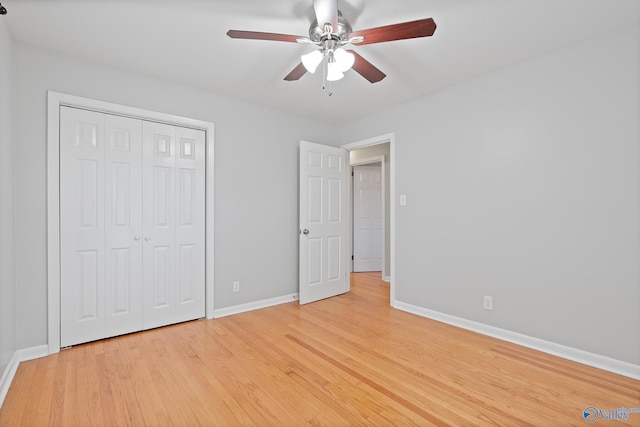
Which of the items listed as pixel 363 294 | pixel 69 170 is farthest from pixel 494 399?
pixel 69 170

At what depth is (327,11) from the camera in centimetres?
181

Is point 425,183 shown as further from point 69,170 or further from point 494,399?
point 69,170

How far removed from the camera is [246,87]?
3191mm

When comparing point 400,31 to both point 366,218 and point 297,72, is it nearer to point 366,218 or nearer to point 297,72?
point 297,72

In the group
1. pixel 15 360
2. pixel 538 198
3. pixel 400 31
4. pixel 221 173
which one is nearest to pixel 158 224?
pixel 221 173

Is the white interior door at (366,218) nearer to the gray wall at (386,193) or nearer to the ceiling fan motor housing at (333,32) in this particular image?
the gray wall at (386,193)

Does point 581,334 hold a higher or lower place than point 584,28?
lower

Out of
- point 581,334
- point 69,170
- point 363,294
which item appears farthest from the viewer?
point 363,294

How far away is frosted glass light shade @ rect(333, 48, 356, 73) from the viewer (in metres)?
1.99

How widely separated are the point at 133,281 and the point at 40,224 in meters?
0.86

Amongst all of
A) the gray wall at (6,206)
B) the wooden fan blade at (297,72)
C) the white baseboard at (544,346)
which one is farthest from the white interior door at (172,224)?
the white baseboard at (544,346)

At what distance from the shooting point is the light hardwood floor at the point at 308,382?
5.61 feet

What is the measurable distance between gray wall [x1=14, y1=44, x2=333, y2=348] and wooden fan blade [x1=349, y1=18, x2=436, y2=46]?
206cm

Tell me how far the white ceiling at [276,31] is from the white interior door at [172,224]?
0.65 m
